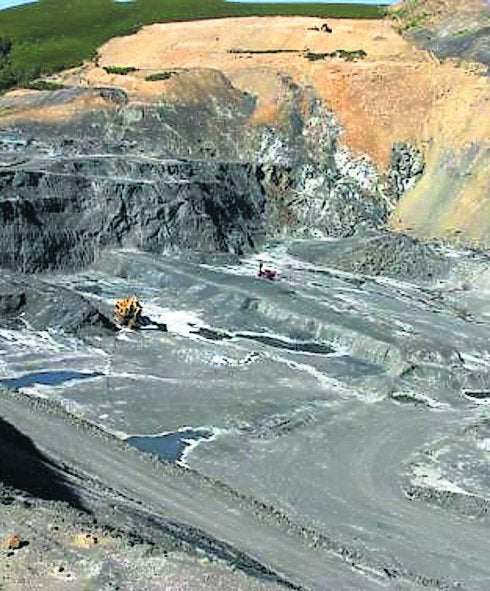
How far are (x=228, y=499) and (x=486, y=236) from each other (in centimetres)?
3322

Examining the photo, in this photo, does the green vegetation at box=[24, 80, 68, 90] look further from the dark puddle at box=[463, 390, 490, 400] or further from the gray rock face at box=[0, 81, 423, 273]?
the dark puddle at box=[463, 390, 490, 400]

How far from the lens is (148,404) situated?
3006 centimetres

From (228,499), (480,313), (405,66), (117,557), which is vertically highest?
(405,66)

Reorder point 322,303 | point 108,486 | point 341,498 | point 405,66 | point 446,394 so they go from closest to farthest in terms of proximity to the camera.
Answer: point 108,486 < point 341,498 < point 446,394 < point 322,303 < point 405,66

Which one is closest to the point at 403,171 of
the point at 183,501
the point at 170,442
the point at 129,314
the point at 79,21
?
→ the point at 129,314

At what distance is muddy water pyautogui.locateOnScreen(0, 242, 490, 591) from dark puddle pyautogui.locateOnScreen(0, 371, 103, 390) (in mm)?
198

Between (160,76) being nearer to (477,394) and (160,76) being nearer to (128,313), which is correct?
(128,313)

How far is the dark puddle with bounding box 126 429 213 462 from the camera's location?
26422 mm

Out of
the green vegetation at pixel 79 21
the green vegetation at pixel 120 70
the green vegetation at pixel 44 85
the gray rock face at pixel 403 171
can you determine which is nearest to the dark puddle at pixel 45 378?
the gray rock face at pixel 403 171

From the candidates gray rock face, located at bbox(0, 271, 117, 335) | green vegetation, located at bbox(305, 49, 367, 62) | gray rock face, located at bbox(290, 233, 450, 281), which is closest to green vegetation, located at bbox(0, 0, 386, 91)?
green vegetation, located at bbox(305, 49, 367, 62)

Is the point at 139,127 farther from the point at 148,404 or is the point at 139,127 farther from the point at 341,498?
the point at 341,498


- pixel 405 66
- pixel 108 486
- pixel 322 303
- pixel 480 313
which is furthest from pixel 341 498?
pixel 405 66

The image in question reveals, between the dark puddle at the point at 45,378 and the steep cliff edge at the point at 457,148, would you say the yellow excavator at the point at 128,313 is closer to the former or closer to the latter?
the dark puddle at the point at 45,378

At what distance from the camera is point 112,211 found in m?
48.6
